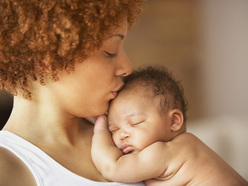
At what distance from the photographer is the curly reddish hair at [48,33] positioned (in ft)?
3.21

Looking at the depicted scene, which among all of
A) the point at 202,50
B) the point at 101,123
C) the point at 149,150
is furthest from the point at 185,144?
the point at 202,50

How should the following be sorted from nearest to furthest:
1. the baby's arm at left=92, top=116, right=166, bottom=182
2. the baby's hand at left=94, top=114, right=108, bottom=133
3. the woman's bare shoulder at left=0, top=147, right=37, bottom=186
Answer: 1. the woman's bare shoulder at left=0, top=147, right=37, bottom=186
2. the baby's arm at left=92, top=116, right=166, bottom=182
3. the baby's hand at left=94, top=114, right=108, bottom=133

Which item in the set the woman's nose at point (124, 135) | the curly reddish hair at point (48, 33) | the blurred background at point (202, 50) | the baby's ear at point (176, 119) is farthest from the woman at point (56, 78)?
the blurred background at point (202, 50)

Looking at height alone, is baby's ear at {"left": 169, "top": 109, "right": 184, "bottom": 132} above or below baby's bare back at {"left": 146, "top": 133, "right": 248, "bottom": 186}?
above

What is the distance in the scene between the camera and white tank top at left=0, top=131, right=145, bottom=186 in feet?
3.19

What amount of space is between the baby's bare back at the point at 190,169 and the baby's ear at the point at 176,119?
0.08 meters

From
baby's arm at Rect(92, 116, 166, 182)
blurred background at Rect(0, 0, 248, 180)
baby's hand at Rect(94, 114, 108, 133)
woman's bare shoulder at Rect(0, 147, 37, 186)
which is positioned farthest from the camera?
blurred background at Rect(0, 0, 248, 180)

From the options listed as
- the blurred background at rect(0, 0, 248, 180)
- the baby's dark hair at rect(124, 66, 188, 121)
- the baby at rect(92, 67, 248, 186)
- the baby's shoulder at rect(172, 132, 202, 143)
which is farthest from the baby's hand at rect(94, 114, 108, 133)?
the blurred background at rect(0, 0, 248, 180)

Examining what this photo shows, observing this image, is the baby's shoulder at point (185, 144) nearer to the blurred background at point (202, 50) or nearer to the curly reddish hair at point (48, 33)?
the curly reddish hair at point (48, 33)

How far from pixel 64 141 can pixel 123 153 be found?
20 centimetres

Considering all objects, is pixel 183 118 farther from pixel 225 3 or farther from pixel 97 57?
pixel 225 3

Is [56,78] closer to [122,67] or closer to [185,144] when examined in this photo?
[122,67]

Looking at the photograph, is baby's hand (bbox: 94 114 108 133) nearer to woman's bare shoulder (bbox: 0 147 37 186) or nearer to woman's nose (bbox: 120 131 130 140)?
woman's nose (bbox: 120 131 130 140)

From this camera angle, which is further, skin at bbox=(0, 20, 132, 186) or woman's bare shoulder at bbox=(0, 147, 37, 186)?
skin at bbox=(0, 20, 132, 186)
